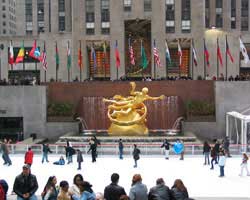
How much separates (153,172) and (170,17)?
103ft

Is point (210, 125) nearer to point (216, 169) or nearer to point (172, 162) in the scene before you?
point (172, 162)

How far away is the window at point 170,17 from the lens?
162 feet

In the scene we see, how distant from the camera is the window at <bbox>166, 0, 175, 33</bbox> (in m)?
49.3

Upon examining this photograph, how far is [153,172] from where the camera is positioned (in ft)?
66.9

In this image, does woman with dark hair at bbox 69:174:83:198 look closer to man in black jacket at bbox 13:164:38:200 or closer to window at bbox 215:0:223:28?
man in black jacket at bbox 13:164:38:200

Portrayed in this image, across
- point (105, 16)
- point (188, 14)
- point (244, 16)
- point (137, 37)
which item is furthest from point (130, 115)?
point (244, 16)

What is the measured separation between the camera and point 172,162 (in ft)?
77.5

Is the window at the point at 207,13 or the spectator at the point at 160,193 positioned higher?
the window at the point at 207,13

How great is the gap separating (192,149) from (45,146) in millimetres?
7734

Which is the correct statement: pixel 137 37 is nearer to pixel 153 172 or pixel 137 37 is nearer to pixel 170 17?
pixel 170 17

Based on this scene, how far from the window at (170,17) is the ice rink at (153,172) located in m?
26.1

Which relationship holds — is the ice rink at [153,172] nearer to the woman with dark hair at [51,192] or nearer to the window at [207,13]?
the woman with dark hair at [51,192]

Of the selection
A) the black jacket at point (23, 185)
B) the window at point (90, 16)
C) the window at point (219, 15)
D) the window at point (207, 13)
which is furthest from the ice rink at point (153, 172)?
the window at point (219, 15)

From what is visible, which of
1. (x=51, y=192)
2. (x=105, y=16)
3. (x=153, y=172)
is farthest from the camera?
(x=105, y=16)
